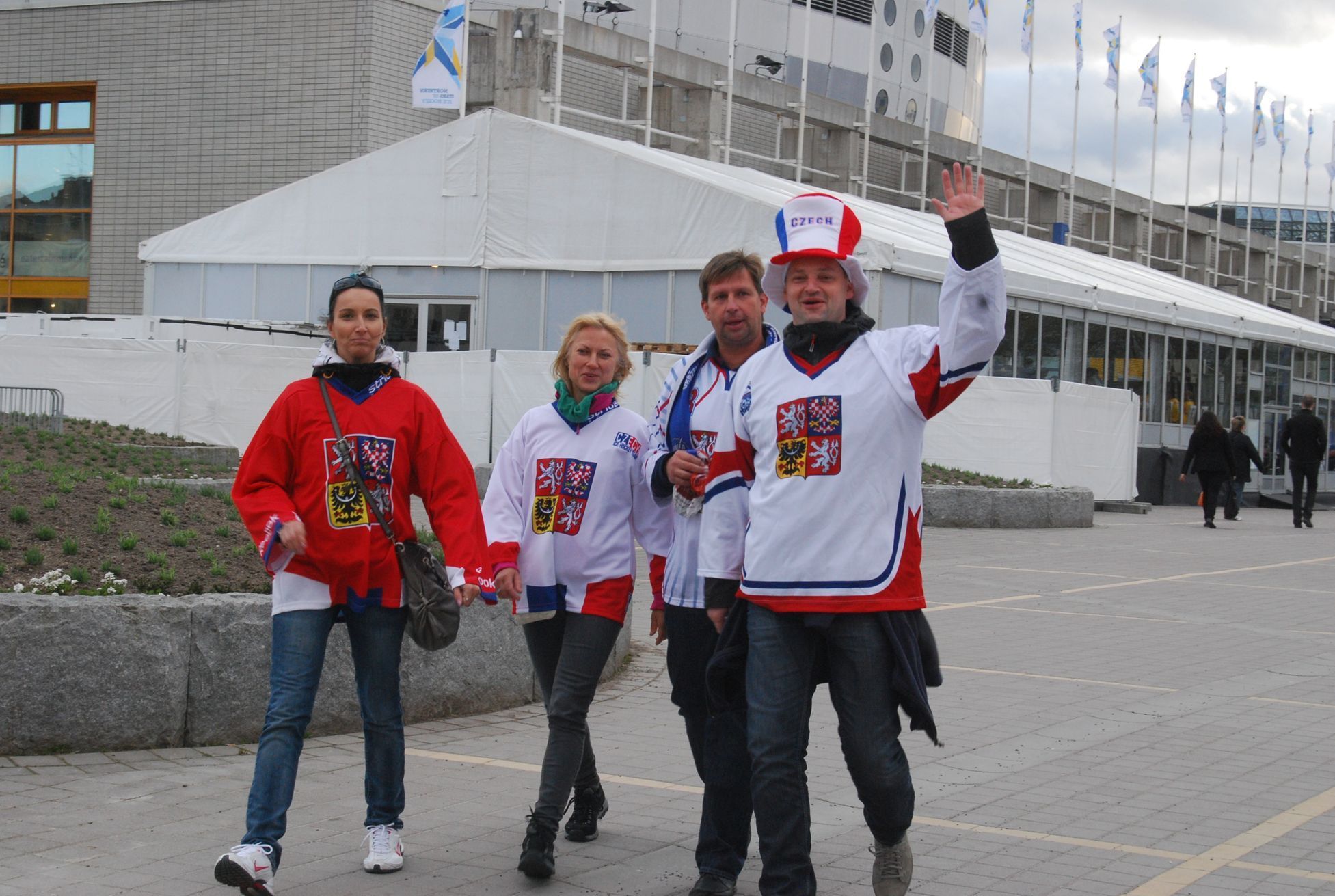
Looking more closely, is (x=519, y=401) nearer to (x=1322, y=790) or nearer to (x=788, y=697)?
(x=1322, y=790)

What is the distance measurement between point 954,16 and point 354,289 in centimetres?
4398

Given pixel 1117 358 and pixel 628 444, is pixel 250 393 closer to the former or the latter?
pixel 1117 358

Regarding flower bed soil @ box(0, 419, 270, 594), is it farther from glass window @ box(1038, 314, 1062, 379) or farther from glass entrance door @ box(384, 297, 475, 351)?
glass window @ box(1038, 314, 1062, 379)

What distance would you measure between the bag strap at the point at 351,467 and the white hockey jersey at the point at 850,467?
115 cm

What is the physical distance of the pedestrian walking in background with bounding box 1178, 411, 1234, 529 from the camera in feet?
77.2

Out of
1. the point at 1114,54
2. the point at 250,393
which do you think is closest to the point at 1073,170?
the point at 1114,54

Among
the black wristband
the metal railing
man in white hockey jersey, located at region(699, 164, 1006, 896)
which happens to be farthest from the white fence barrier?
the black wristband

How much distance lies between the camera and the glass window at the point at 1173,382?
3225cm

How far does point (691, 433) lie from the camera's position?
5074mm

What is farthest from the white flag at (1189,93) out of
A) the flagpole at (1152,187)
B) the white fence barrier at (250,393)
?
the white fence barrier at (250,393)

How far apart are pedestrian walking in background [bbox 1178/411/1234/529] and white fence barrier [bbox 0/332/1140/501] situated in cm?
217

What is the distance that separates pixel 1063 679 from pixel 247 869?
545 centimetres

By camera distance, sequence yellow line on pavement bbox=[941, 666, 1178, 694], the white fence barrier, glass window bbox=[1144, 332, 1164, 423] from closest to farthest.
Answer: yellow line on pavement bbox=[941, 666, 1178, 694] < the white fence barrier < glass window bbox=[1144, 332, 1164, 423]

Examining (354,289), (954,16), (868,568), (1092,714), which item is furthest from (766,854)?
(954,16)
